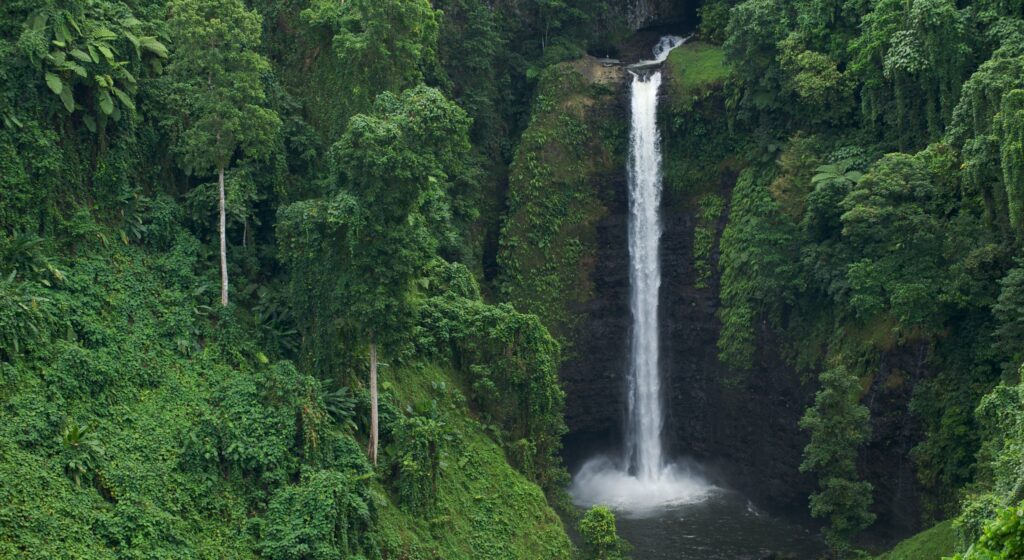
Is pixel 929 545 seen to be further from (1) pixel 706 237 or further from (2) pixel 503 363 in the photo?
(1) pixel 706 237

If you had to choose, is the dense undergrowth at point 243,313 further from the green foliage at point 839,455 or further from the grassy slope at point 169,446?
the green foliage at point 839,455

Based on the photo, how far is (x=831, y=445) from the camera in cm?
3275

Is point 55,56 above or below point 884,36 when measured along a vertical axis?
below

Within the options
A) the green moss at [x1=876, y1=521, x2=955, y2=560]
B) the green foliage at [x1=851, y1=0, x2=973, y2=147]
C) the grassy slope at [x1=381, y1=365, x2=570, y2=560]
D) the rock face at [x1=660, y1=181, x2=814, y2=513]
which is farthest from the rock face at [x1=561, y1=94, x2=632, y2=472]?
the green moss at [x1=876, y1=521, x2=955, y2=560]

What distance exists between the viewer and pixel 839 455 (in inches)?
1287

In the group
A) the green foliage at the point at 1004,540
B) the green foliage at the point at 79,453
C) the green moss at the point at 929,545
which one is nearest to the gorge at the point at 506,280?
the green foliage at the point at 79,453

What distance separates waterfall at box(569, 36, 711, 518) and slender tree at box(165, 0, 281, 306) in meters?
16.3

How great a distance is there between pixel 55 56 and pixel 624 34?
25385mm

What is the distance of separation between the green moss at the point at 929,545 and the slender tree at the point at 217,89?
718 inches

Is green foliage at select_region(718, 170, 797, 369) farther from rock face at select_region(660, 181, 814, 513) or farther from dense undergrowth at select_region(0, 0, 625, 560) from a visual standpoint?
dense undergrowth at select_region(0, 0, 625, 560)

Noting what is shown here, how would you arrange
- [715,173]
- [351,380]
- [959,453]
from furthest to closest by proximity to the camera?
[715,173] → [959,453] → [351,380]

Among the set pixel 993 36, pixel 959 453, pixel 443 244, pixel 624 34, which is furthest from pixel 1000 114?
pixel 624 34

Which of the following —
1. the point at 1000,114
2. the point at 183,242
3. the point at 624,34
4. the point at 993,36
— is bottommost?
the point at 183,242

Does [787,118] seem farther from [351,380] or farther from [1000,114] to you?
[351,380]
